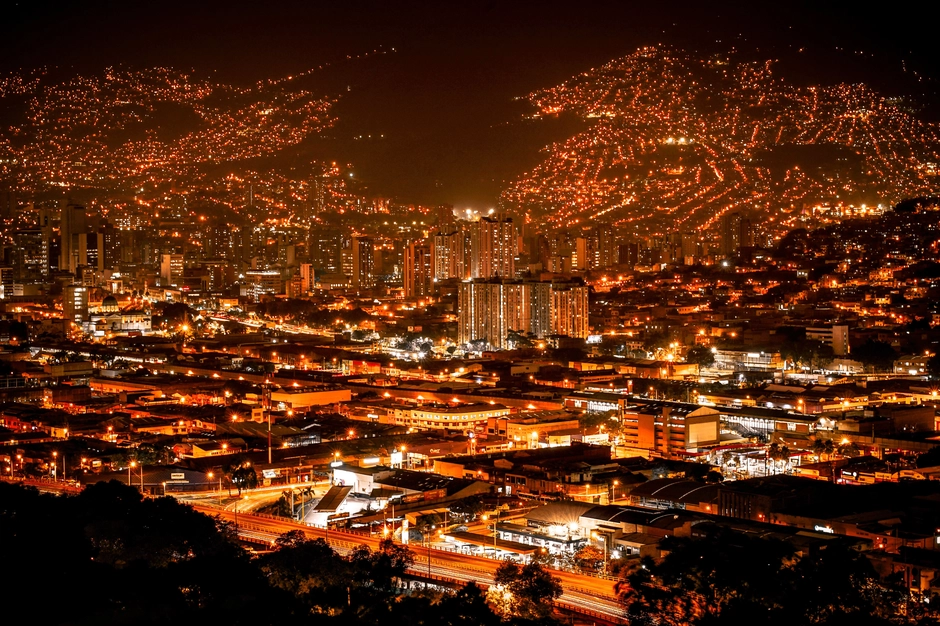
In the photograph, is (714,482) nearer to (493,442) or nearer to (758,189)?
(493,442)

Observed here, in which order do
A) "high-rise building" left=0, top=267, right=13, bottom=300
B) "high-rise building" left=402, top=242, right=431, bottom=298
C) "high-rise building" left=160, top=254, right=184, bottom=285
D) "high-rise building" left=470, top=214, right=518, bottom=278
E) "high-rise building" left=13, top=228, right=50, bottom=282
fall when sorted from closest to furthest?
1. "high-rise building" left=470, top=214, right=518, bottom=278
2. "high-rise building" left=0, top=267, right=13, bottom=300
3. "high-rise building" left=402, top=242, right=431, bottom=298
4. "high-rise building" left=13, top=228, right=50, bottom=282
5. "high-rise building" left=160, top=254, right=184, bottom=285

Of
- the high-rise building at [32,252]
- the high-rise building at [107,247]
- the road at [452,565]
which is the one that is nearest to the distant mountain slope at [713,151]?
the high-rise building at [107,247]

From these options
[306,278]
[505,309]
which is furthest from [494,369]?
[306,278]

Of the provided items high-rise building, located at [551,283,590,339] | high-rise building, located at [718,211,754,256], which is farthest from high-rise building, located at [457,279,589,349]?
high-rise building, located at [718,211,754,256]

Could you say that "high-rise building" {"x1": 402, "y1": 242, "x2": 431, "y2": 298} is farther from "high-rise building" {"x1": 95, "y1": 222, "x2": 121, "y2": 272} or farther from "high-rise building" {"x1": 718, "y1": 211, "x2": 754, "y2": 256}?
"high-rise building" {"x1": 95, "y1": 222, "x2": 121, "y2": 272}

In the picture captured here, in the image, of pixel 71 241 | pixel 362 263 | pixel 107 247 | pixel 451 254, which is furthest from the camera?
pixel 362 263

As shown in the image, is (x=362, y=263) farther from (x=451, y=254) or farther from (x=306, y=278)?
(x=451, y=254)

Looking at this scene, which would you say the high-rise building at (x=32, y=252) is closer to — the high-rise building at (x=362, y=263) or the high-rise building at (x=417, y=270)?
the high-rise building at (x=362, y=263)
